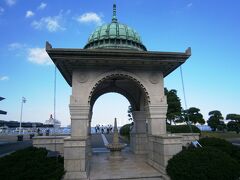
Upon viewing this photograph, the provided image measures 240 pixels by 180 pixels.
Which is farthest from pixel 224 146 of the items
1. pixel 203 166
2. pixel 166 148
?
pixel 203 166

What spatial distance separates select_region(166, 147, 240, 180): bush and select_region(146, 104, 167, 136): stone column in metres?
2.69

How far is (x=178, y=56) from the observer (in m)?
10.5

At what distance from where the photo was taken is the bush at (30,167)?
689cm

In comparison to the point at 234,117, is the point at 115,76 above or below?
above

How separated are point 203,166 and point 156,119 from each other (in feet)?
12.9

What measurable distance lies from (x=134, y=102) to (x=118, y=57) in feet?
20.2

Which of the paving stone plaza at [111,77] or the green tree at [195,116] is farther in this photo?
the green tree at [195,116]

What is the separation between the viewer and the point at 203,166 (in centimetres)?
730

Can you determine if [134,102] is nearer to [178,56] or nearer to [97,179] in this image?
[178,56]

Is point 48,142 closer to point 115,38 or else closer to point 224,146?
point 115,38

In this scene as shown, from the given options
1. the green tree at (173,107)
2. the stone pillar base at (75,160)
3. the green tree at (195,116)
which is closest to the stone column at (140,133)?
the stone pillar base at (75,160)

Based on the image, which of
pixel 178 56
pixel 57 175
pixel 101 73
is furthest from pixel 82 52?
pixel 57 175

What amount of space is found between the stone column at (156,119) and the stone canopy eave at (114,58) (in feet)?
7.23

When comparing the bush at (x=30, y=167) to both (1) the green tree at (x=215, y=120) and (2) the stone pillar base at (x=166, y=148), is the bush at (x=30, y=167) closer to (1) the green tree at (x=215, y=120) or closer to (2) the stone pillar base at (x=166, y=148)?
(2) the stone pillar base at (x=166, y=148)
